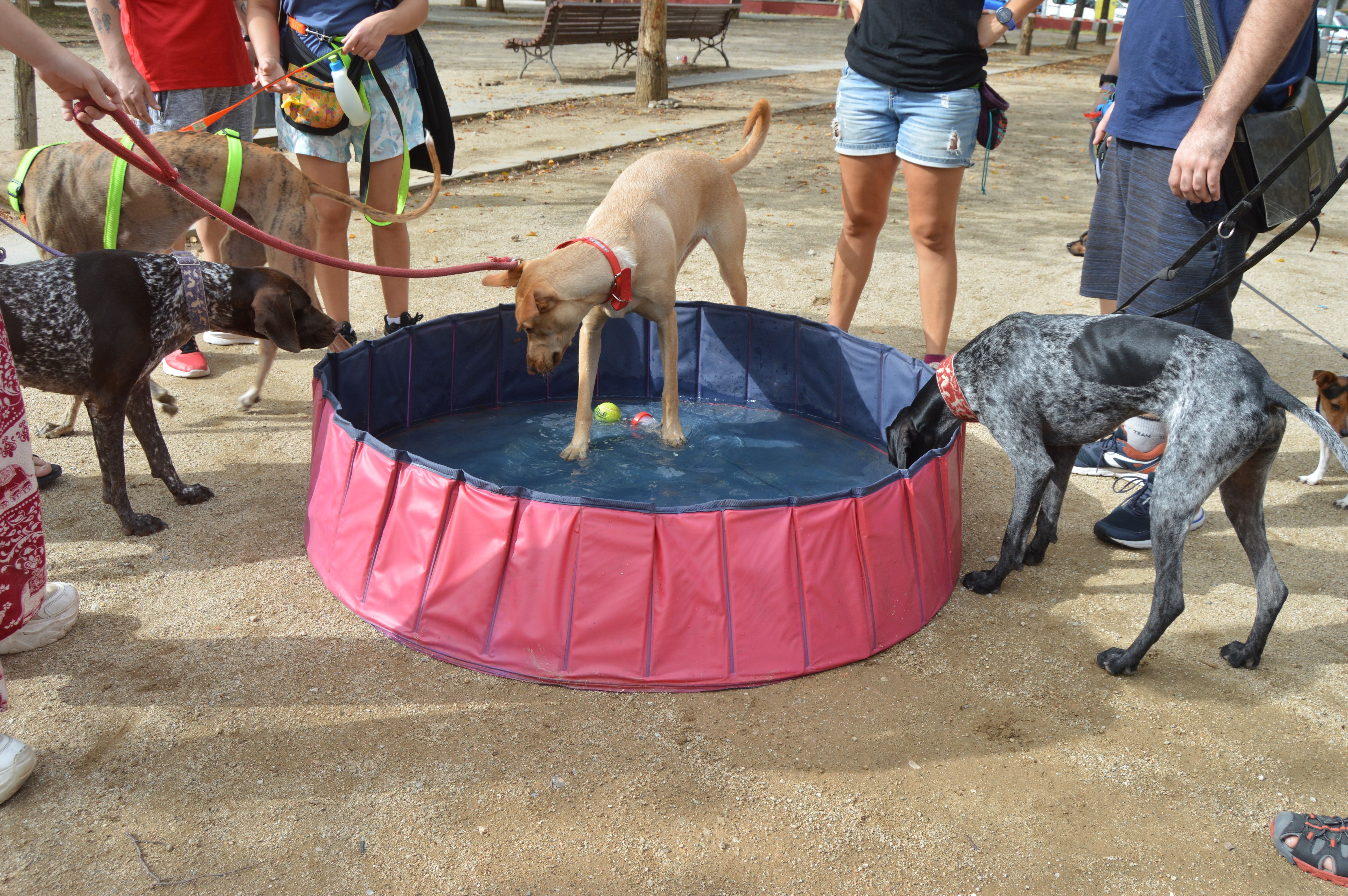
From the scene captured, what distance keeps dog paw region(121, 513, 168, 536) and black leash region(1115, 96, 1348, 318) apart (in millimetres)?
3788

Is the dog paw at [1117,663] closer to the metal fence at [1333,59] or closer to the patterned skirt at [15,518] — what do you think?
the patterned skirt at [15,518]

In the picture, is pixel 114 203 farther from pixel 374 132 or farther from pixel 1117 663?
pixel 1117 663

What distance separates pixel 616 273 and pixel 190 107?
2.65 metres

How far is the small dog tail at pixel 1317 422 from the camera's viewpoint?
278 cm

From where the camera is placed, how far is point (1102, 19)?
27.8 m

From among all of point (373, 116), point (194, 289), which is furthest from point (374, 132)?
point (194, 289)

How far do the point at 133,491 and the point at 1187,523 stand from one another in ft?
13.5

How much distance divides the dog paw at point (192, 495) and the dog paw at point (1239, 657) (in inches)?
158

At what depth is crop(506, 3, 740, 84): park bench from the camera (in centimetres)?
1527

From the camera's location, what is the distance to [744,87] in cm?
1580

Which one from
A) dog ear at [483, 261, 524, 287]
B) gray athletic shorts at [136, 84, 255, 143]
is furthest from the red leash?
gray athletic shorts at [136, 84, 255, 143]

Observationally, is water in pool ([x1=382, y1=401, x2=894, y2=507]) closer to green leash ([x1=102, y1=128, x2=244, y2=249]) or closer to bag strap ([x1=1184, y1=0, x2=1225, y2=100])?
green leash ([x1=102, y1=128, x2=244, y2=249])

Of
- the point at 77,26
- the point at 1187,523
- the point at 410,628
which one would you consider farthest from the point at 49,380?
the point at 77,26

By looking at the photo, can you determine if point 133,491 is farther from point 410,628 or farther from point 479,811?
point 479,811
